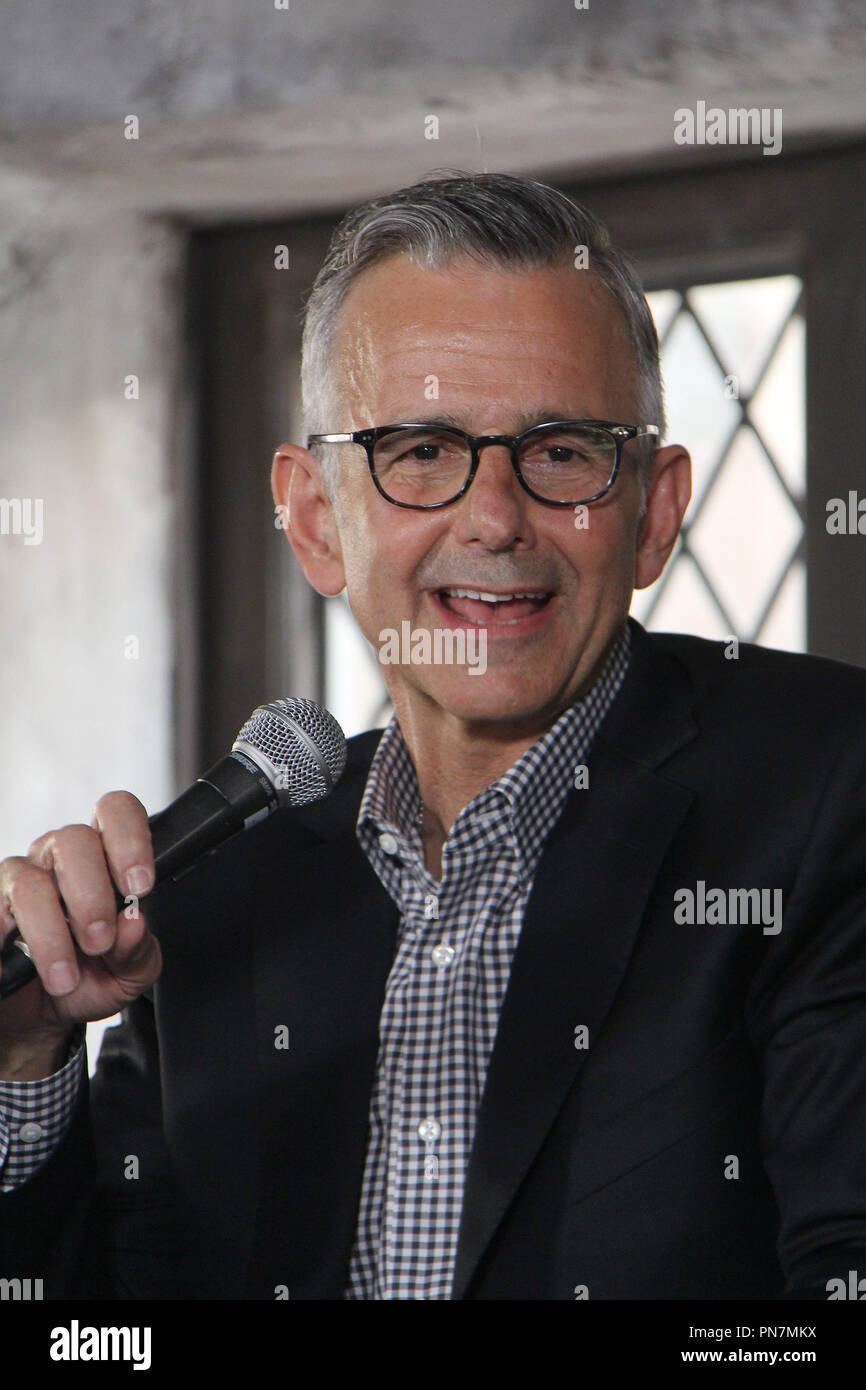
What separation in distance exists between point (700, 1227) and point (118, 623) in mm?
1505

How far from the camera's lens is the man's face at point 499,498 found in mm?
1091

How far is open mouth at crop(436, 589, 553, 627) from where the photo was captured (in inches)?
43.6

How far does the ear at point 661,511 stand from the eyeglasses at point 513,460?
0.29ft

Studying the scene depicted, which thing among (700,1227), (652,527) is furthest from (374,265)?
(700,1227)

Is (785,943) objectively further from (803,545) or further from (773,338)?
(773,338)

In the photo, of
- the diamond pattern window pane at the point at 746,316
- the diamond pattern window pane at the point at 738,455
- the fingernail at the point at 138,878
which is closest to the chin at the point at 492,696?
the fingernail at the point at 138,878

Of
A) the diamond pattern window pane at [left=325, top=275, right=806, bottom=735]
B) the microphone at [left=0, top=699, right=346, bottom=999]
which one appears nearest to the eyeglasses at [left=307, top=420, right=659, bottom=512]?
the microphone at [left=0, top=699, right=346, bottom=999]

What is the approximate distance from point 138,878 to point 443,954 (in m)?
0.32

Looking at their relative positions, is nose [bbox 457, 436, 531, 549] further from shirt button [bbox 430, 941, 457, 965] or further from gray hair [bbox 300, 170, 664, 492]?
shirt button [bbox 430, 941, 457, 965]

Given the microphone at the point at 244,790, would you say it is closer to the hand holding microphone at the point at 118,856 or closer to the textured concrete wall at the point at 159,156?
the hand holding microphone at the point at 118,856

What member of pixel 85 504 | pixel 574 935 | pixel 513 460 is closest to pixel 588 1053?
pixel 574 935

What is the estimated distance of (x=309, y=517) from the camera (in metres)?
1.28

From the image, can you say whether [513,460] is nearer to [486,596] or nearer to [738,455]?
[486,596]

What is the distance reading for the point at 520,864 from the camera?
3.65 feet
